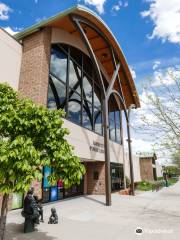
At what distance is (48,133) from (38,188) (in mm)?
5968

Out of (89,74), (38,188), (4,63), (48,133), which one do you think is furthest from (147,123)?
(89,74)

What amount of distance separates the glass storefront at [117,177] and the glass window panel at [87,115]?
5.75 meters

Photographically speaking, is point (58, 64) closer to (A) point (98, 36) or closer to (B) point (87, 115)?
(B) point (87, 115)

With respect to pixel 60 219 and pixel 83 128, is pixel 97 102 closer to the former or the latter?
pixel 83 128

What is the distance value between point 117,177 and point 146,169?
24186 millimetres

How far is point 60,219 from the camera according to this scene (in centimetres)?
918

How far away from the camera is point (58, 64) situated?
45.2ft

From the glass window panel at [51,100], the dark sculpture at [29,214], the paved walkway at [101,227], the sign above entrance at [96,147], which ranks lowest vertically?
the paved walkway at [101,227]

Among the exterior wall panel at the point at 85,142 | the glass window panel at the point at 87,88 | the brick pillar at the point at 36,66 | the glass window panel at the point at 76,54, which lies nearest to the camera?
the brick pillar at the point at 36,66

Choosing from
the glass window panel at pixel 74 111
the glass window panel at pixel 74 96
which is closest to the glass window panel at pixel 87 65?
the glass window panel at pixel 74 96

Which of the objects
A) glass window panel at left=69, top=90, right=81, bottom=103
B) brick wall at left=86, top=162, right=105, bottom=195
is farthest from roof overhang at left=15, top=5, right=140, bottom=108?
brick wall at left=86, top=162, right=105, bottom=195

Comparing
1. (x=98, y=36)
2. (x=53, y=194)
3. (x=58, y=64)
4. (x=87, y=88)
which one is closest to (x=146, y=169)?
(x=87, y=88)

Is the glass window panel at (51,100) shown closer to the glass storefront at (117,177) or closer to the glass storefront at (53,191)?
the glass storefront at (53,191)

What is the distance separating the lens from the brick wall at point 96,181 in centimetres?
1827
